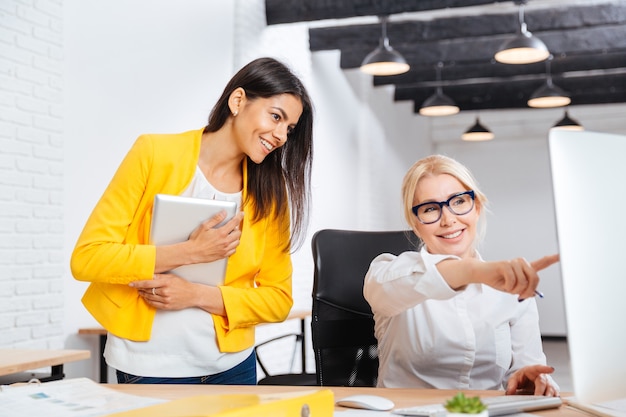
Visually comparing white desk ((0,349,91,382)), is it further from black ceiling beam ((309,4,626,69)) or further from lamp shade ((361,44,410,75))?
black ceiling beam ((309,4,626,69))

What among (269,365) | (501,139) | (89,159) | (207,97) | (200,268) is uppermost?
(501,139)

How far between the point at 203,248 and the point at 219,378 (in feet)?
1.03

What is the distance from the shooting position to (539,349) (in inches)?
69.8

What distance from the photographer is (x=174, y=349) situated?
1602 millimetres

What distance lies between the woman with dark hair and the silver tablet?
27 millimetres

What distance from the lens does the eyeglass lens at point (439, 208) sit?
65.2 inches

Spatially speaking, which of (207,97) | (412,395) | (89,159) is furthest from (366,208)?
(412,395)

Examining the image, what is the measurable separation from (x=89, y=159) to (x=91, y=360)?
1.02m

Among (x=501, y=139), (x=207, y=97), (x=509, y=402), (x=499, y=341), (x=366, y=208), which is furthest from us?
(x=501, y=139)

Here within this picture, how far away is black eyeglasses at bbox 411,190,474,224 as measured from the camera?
1.65m

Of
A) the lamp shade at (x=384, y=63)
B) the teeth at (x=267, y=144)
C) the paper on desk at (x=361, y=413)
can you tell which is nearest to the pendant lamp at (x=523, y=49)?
the lamp shade at (x=384, y=63)

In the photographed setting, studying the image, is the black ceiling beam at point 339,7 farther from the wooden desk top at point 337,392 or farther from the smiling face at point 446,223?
the wooden desk top at point 337,392

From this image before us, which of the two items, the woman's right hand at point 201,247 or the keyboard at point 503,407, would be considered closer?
the keyboard at point 503,407

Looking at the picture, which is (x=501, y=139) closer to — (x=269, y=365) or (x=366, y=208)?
(x=366, y=208)
